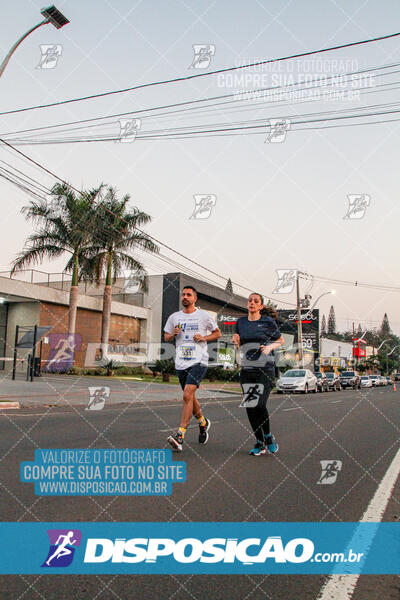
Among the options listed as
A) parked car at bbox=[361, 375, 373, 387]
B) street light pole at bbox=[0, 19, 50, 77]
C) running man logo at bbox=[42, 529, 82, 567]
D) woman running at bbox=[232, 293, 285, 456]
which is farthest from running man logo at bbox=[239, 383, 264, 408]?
parked car at bbox=[361, 375, 373, 387]

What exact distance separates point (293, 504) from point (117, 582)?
6.50ft

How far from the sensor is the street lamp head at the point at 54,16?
12602 mm

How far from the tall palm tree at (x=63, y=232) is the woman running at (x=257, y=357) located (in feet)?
77.0

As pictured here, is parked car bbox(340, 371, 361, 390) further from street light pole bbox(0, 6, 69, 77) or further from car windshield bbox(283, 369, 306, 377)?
street light pole bbox(0, 6, 69, 77)

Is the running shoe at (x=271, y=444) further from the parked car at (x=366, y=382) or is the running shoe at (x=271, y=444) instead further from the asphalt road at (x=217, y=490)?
the parked car at (x=366, y=382)

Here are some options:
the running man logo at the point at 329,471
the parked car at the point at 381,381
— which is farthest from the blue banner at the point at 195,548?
the parked car at the point at 381,381

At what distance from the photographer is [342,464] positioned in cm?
643

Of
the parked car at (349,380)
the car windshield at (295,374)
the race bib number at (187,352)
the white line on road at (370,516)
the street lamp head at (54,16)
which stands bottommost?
the parked car at (349,380)

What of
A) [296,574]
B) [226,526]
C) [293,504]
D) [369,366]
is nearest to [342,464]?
[293,504]

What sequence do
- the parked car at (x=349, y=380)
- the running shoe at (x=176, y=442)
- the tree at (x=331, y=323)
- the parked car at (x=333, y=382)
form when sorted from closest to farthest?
the running shoe at (x=176, y=442) < the parked car at (x=333, y=382) < the parked car at (x=349, y=380) < the tree at (x=331, y=323)

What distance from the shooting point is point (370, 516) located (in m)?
4.18

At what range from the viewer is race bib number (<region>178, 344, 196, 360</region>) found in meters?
6.66

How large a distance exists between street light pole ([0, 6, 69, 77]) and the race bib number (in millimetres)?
9938

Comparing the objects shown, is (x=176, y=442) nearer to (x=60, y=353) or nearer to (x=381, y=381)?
(x=60, y=353)
